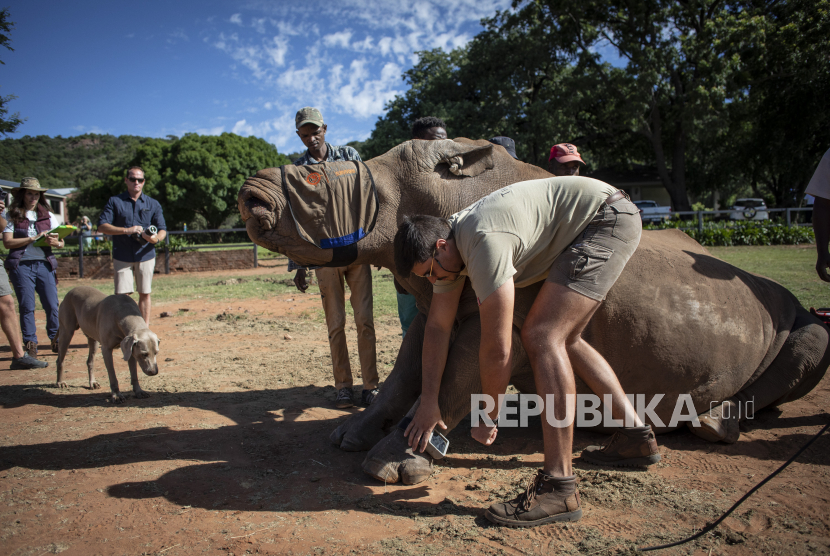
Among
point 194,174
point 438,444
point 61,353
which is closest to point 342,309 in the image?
point 438,444

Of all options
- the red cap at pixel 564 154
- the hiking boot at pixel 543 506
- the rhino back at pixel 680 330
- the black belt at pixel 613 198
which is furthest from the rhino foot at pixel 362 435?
the red cap at pixel 564 154

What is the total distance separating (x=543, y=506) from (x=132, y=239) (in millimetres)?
5400

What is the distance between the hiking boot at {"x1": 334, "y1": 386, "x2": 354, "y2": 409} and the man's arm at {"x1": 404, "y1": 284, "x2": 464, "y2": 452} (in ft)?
5.88

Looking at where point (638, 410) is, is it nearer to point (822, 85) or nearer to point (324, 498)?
point (324, 498)

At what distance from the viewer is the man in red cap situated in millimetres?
5094

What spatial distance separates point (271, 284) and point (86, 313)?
8070 mm

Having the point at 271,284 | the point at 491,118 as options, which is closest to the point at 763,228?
the point at 491,118

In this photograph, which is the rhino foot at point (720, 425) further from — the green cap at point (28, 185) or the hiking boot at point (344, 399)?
the green cap at point (28, 185)

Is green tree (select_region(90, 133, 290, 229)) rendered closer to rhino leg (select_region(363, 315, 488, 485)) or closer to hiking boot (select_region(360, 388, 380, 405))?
hiking boot (select_region(360, 388, 380, 405))

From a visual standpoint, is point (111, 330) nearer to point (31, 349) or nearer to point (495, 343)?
point (31, 349)

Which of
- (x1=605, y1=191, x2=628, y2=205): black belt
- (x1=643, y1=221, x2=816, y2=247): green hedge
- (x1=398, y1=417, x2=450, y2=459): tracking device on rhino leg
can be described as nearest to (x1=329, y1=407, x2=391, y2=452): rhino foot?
(x1=398, y1=417, x2=450, y2=459): tracking device on rhino leg

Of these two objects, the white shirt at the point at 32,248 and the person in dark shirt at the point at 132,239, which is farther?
the white shirt at the point at 32,248

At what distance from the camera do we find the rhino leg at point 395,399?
353 cm

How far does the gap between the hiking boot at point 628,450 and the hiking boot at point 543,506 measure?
629mm
